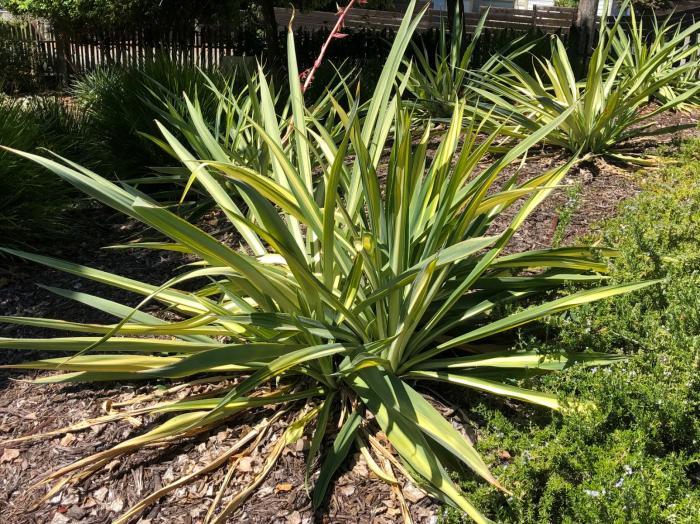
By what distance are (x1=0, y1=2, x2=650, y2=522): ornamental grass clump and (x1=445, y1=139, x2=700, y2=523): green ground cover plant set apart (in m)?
0.11

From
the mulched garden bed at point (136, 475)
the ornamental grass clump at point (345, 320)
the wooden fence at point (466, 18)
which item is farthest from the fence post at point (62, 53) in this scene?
the ornamental grass clump at point (345, 320)

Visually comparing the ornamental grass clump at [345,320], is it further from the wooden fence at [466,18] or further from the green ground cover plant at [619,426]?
the wooden fence at [466,18]

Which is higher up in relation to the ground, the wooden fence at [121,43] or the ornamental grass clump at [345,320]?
the wooden fence at [121,43]

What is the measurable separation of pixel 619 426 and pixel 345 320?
105 centimetres

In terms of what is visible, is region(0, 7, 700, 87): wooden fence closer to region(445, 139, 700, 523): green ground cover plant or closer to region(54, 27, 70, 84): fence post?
region(54, 27, 70, 84): fence post

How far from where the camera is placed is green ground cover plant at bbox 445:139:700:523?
2.06 m

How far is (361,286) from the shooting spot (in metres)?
2.88

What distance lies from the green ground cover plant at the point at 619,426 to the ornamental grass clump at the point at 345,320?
11cm

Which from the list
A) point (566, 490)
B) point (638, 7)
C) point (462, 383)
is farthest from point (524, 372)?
point (638, 7)

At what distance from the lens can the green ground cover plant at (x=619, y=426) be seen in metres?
2.06

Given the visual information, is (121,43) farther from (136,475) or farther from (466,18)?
(136,475)

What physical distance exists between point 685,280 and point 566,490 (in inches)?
48.5

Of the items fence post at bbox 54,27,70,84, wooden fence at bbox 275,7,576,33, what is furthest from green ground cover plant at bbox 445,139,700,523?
wooden fence at bbox 275,7,576,33

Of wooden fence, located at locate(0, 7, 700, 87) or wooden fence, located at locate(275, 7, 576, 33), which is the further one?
wooden fence, located at locate(275, 7, 576, 33)
